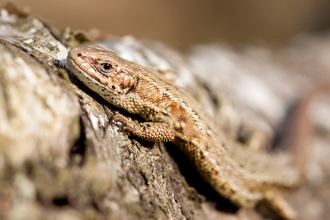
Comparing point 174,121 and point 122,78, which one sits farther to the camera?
point 174,121

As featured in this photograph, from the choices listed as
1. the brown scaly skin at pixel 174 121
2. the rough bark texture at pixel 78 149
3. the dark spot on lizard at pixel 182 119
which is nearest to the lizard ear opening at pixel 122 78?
the brown scaly skin at pixel 174 121

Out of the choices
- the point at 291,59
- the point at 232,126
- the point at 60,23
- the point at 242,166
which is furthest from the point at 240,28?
the point at 242,166

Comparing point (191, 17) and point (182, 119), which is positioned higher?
point (191, 17)

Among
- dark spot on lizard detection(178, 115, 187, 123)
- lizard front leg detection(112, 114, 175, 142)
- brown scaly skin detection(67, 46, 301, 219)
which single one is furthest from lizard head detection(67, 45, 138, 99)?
dark spot on lizard detection(178, 115, 187, 123)

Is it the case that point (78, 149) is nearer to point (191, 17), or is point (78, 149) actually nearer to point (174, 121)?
point (174, 121)

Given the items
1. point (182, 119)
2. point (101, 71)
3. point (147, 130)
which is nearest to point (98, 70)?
point (101, 71)

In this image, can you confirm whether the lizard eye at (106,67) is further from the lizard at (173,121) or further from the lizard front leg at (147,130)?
the lizard front leg at (147,130)

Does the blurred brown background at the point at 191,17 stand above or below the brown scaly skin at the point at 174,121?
above
